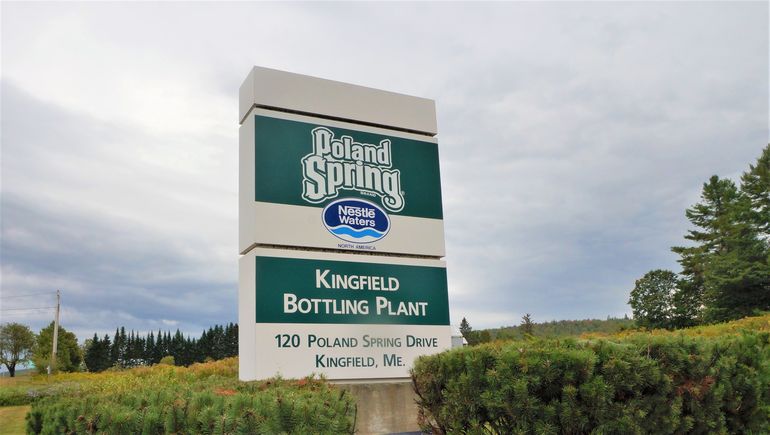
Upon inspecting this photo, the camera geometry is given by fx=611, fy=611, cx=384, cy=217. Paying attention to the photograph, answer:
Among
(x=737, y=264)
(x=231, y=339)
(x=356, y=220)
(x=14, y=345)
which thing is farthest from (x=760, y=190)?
(x=14, y=345)

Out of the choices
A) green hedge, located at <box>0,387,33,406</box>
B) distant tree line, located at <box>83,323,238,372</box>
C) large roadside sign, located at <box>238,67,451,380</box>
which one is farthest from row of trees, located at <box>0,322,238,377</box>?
large roadside sign, located at <box>238,67,451,380</box>

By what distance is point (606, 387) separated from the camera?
5020 mm

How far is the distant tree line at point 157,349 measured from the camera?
51219mm

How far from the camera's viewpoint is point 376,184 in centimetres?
897

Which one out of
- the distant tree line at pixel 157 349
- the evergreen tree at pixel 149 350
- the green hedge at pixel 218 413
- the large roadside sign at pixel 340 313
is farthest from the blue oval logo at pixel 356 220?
the evergreen tree at pixel 149 350

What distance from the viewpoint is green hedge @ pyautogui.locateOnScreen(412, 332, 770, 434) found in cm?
505

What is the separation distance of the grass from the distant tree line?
1393 inches

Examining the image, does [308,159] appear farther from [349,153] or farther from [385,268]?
[385,268]

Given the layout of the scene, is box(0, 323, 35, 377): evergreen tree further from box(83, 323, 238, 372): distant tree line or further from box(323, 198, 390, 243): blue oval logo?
box(323, 198, 390, 243): blue oval logo

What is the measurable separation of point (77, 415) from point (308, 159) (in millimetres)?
4666

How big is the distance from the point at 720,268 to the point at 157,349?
5137 cm

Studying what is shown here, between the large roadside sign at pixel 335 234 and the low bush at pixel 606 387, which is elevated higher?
the large roadside sign at pixel 335 234

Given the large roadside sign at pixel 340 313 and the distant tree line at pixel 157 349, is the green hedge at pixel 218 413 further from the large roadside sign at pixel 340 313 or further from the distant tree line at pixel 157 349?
the distant tree line at pixel 157 349

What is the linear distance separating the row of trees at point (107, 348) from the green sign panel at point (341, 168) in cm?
3243
